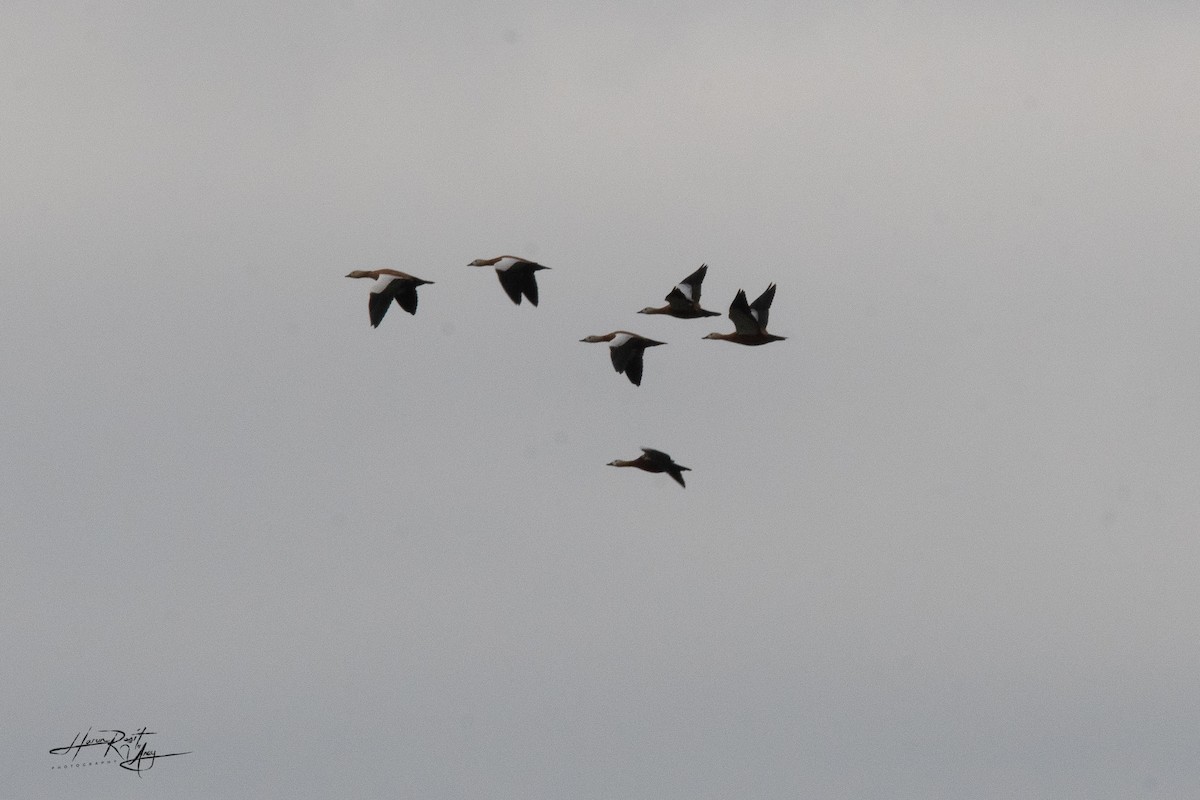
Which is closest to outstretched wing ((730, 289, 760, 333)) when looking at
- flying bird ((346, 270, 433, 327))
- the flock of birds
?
the flock of birds

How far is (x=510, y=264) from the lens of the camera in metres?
92.5

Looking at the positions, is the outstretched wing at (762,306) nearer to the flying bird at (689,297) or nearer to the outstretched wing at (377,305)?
the flying bird at (689,297)

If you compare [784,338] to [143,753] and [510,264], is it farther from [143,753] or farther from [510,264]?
[143,753]

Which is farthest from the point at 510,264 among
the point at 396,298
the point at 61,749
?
the point at 61,749

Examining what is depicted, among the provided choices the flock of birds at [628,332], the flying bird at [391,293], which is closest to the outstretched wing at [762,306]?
the flock of birds at [628,332]

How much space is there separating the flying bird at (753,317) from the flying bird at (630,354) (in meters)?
2.33

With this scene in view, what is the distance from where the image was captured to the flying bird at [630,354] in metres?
91.3

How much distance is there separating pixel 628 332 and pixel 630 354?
108 cm

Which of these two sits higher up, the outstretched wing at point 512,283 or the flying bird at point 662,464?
the outstretched wing at point 512,283

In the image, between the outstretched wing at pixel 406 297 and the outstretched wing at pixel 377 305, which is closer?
the outstretched wing at pixel 377 305

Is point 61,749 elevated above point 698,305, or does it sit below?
below

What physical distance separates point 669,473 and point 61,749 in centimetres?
1663

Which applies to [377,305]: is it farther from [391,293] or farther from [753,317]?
[753,317]

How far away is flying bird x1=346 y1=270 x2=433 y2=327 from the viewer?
3588 inches
